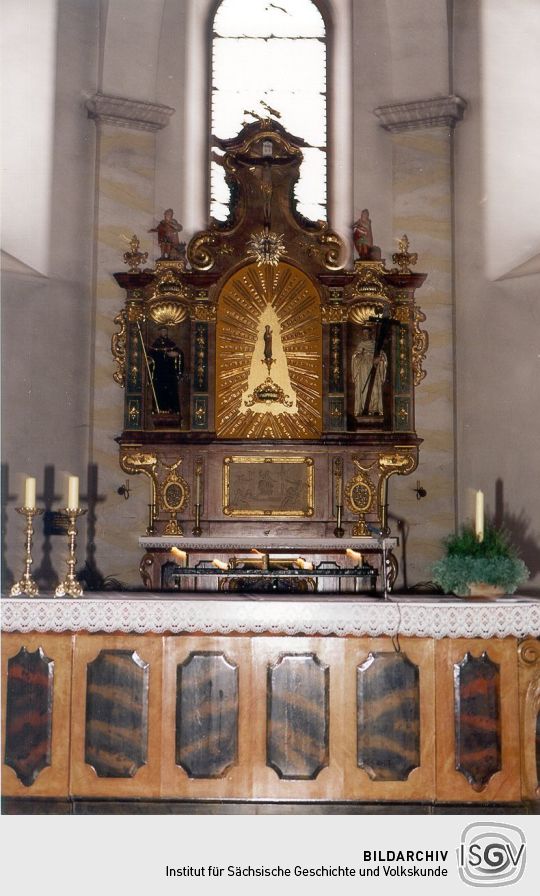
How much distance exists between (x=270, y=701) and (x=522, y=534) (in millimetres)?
4273

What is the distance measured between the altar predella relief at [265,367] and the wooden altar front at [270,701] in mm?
4079

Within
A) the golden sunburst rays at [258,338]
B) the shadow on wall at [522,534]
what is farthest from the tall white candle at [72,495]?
the shadow on wall at [522,534]

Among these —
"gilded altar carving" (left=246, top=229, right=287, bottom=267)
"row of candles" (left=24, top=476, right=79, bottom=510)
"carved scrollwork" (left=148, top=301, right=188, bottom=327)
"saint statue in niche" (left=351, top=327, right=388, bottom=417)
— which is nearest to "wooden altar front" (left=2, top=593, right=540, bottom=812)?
"row of candles" (left=24, top=476, right=79, bottom=510)

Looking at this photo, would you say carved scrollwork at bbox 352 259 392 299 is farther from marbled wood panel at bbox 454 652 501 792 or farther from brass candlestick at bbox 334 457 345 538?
marbled wood panel at bbox 454 652 501 792

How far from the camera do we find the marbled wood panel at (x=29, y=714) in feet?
17.7

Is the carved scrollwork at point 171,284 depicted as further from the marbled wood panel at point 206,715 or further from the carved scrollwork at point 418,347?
the marbled wood panel at point 206,715

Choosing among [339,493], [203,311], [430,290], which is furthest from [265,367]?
[430,290]

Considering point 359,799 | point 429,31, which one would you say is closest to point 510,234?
point 429,31

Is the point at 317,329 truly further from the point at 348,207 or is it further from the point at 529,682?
the point at 529,682

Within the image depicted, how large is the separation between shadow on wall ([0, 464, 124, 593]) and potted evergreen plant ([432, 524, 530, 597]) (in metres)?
3.77

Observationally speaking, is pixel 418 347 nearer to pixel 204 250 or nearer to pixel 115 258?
pixel 204 250

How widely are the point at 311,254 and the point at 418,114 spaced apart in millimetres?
2119

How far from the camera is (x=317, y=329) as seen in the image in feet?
32.4

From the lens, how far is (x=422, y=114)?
35.0 ft
